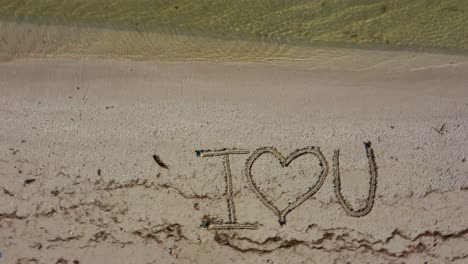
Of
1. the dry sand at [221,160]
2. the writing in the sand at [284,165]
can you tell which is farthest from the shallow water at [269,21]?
the writing in the sand at [284,165]

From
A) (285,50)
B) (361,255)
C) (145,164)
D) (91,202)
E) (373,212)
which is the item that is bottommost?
(361,255)

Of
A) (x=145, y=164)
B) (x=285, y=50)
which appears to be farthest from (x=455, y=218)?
(x=145, y=164)

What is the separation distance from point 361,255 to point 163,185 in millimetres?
1525

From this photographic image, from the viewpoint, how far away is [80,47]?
3.46 m

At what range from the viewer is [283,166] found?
3449 mm

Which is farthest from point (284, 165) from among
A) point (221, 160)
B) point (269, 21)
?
point (269, 21)

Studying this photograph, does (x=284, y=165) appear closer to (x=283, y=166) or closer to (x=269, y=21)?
(x=283, y=166)

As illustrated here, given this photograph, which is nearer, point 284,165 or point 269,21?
point 284,165

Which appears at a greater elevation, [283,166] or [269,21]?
[269,21]

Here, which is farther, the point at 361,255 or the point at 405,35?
the point at 405,35

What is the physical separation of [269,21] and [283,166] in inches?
44.4

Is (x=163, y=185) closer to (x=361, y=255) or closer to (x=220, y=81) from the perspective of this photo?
(x=220, y=81)

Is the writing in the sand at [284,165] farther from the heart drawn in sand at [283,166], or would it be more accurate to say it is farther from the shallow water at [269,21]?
Result: the shallow water at [269,21]

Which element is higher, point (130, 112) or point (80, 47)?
point (80, 47)
